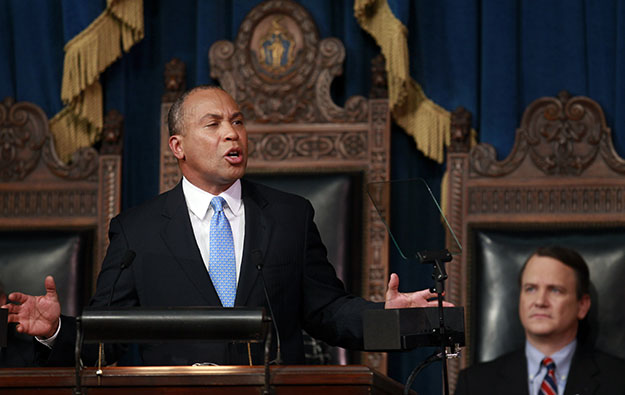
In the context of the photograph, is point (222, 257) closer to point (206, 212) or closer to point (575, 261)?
point (206, 212)

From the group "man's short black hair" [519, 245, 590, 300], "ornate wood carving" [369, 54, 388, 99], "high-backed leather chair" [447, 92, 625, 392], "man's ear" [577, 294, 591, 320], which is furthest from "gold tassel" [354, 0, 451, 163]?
"man's ear" [577, 294, 591, 320]

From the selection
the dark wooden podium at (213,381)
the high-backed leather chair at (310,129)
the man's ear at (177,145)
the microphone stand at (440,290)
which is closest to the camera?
the dark wooden podium at (213,381)

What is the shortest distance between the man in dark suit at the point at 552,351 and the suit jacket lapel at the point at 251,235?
1274 millimetres

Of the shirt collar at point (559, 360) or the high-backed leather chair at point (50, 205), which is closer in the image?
the shirt collar at point (559, 360)

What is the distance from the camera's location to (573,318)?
12.5ft

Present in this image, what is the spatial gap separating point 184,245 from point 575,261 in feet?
5.49

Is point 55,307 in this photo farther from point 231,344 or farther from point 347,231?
point 347,231

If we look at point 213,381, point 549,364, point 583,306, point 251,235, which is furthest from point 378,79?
point 213,381

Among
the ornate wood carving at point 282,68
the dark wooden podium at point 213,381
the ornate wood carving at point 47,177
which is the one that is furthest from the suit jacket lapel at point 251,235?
the ornate wood carving at point 47,177

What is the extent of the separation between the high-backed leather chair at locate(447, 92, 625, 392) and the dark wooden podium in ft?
6.32

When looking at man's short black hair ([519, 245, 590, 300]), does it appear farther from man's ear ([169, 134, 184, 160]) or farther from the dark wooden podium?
A: the dark wooden podium

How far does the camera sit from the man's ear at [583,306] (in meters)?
3.82

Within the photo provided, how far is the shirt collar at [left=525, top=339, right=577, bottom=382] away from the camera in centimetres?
377

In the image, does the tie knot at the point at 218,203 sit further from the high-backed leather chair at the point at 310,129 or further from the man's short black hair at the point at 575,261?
the man's short black hair at the point at 575,261
